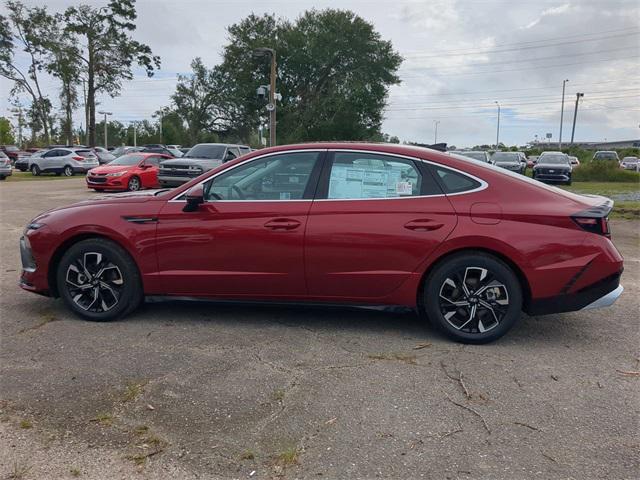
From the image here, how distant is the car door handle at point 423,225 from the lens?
4.25m

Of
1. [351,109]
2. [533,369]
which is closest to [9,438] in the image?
[533,369]

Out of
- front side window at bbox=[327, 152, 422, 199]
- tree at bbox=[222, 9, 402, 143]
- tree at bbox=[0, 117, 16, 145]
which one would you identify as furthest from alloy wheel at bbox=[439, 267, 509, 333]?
tree at bbox=[0, 117, 16, 145]

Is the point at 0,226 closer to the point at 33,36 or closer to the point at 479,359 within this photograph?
the point at 479,359

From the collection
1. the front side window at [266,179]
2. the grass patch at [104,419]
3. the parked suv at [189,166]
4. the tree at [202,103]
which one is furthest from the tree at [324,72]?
the grass patch at [104,419]

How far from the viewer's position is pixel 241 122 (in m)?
63.5

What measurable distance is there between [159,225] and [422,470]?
2.98m

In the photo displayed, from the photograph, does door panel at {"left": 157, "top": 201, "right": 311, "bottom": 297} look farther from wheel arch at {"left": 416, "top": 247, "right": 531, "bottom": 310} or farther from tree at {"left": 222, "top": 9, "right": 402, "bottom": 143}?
tree at {"left": 222, "top": 9, "right": 402, "bottom": 143}

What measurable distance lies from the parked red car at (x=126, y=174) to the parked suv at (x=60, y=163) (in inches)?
481

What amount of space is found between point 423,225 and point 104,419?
261 cm

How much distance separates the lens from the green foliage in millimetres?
27141

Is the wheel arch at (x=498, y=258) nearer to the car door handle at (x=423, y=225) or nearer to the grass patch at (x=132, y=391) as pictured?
the car door handle at (x=423, y=225)

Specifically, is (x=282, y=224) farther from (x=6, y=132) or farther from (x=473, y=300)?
(x=6, y=132)

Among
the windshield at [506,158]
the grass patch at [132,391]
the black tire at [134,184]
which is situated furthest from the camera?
the windshield at [506,158]

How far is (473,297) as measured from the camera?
425cm
